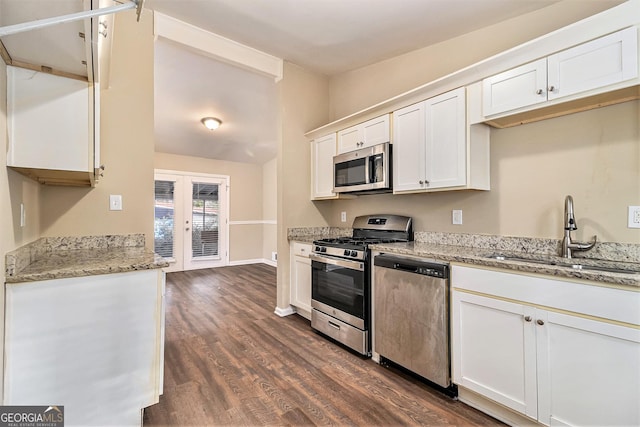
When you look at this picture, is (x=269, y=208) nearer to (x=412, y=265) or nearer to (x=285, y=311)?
(x=285, y=311)

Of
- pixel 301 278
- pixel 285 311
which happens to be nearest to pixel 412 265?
pixel 301 278

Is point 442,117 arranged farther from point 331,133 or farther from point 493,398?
point 493,398

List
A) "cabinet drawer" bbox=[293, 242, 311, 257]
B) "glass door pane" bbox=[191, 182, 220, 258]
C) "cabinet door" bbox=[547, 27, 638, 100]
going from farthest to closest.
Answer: "glass door pane" bbox=[191, 182, 220, 258] < "cabinet drawer" bbox=[293, 242, 311, 257] < "cabinet door" bbox=[547, 27, 638, 100]

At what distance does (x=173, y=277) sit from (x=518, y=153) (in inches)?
212

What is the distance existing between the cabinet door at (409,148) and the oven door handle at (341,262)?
2.50 feet

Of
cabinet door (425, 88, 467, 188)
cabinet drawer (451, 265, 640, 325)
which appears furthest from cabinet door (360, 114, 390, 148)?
cabinet drawer (451, 265, 640, 325)

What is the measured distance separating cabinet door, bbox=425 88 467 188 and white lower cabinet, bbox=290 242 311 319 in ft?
4.90

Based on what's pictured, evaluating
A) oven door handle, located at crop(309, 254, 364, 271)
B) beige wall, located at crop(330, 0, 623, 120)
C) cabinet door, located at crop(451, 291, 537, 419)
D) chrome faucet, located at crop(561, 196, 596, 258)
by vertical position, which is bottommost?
cabinet door, located at crop(451, 291, 537, 419)

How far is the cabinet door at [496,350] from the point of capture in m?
1.49

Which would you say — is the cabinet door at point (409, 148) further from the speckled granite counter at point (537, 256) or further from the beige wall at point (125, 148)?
the beige wall at point (125, 148)

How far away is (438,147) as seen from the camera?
87.0 inches

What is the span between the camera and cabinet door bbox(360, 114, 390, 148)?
2.61 meters

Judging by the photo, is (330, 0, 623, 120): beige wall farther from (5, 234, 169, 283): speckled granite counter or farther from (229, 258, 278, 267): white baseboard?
(229, 258, 278, 267): white baseboard

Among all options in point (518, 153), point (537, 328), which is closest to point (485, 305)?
point (537, 328)
